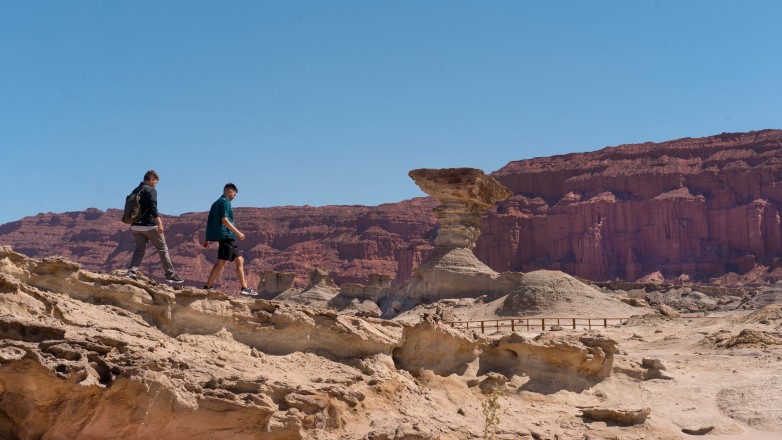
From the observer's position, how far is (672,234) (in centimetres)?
10006

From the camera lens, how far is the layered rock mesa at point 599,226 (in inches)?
3799

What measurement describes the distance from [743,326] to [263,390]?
20.0 metres

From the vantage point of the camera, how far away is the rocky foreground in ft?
23.1

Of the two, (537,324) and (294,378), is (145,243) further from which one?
(537,324)

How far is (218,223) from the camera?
32.1 ft

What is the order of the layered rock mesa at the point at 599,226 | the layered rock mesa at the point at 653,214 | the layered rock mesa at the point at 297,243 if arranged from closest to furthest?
the layered rock mesa at the point at 653,214 < the layered rock mesa at the point at 599,226 < the layered rock mesa at the point at 297,243

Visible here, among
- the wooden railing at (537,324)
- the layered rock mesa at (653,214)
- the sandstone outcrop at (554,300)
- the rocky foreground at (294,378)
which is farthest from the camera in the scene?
the layered rock mesa at (653,214)

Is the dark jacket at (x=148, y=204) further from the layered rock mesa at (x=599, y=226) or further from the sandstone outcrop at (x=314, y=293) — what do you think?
the layered rock mesa at (x=599, y=226)

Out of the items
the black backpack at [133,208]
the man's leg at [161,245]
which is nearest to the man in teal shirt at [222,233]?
the man's leg at [161,245]

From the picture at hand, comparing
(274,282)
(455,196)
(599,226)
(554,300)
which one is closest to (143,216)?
(554,300)

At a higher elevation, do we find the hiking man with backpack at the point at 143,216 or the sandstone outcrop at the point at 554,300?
the hiking man with backpack at the point at 143,216

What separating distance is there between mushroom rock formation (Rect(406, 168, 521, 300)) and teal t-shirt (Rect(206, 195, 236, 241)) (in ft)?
98.5

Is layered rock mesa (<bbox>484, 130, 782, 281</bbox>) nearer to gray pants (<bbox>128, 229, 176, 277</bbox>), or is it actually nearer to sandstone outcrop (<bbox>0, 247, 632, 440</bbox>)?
sandstone outcrop (<bbox>0, 247, 632, 440</bbox>)

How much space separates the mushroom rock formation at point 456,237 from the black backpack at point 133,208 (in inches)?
1218
